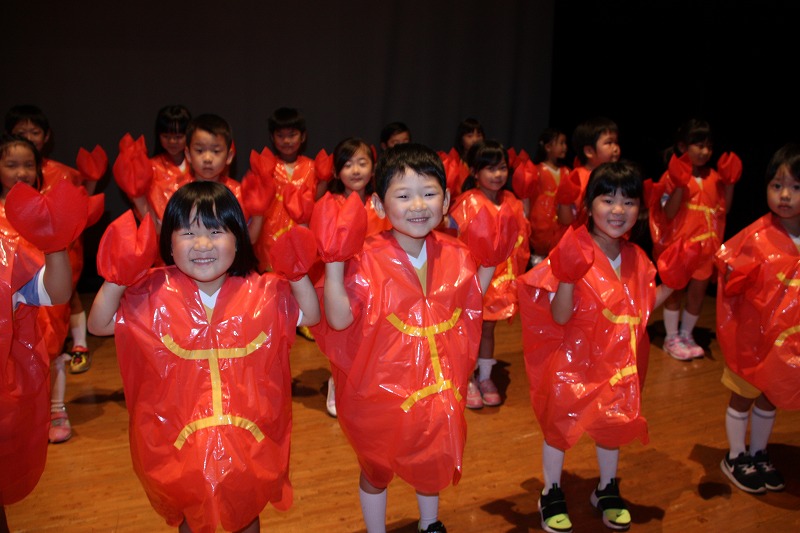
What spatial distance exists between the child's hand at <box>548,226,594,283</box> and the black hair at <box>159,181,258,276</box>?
2.43 feet

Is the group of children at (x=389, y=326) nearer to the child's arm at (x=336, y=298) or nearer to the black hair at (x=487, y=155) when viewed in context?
the child's arm at (x=336, y=298)

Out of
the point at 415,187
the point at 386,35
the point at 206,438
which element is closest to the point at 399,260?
the point at 415,187

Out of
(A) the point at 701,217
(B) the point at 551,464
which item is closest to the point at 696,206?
(A) the point at 701,217

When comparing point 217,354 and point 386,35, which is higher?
point 386,35

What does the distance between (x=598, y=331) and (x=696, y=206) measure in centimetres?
175

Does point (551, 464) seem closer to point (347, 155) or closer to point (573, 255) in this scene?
point (573, 255)

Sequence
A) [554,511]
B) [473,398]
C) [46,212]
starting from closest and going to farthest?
[46,212]
[554,511]
[473,398]

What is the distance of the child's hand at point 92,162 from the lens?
309 centimetres

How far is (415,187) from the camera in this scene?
1.71 metres

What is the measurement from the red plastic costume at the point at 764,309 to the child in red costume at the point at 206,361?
1.40 meters

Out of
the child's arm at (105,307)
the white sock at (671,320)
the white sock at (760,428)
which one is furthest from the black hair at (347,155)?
the white sock at (671,320)

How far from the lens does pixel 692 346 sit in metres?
3.57

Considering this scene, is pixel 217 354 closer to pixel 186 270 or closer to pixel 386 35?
pixel 186 270

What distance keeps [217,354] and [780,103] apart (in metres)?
3.69
